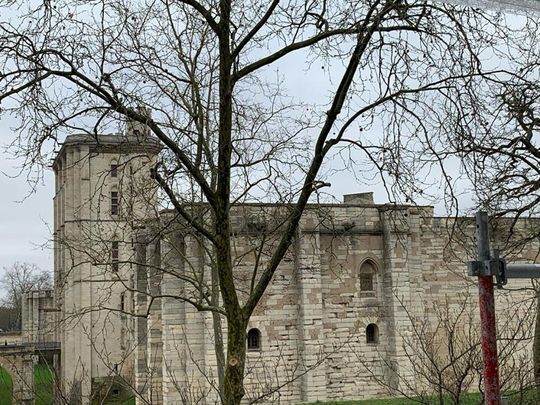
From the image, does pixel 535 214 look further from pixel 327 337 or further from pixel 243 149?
pixel 327 337

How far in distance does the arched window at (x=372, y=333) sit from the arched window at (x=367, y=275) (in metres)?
1.25

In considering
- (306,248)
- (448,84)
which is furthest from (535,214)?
(306,248)

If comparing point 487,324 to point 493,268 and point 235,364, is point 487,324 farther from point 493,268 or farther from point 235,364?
point 235,364

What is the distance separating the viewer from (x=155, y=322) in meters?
25.9

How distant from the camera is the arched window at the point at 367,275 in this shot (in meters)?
26.2

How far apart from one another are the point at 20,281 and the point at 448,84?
86.5m

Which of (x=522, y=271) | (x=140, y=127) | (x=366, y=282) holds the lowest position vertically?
(x=522, y=271)

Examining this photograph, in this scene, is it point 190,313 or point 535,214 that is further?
point 190,313

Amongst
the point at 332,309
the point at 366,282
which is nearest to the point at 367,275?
the point at 366,282

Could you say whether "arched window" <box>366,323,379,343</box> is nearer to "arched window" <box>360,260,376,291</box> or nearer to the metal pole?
"arched window" <box>360,260,376,291</box>

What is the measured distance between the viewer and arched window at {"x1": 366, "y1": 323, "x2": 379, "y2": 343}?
84.9ft

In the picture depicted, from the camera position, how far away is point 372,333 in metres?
26.0

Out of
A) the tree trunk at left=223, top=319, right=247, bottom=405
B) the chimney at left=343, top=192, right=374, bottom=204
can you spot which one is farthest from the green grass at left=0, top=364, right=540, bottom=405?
the chimney at left=343, top=192, right=374, bottom=204

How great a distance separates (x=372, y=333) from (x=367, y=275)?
77.0 inches
